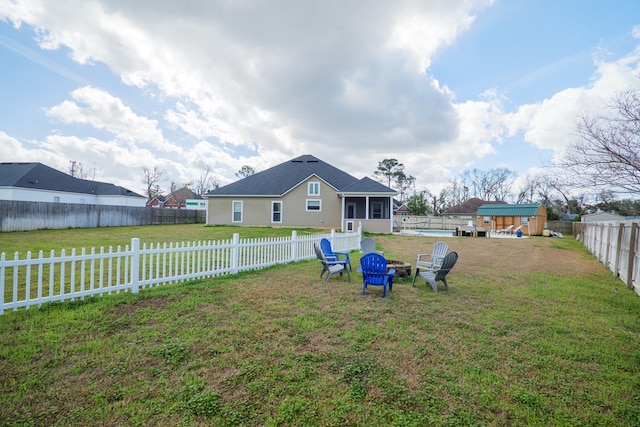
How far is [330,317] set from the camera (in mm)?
4527

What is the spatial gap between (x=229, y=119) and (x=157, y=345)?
18.3 metres

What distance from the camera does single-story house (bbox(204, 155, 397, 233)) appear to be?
2152 cm

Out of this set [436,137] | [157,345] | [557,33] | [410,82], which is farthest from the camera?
[436,137]

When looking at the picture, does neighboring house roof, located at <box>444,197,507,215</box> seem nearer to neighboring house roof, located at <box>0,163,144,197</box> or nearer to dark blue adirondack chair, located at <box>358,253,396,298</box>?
dark blue adirondack chair, located at <box>358,253,396,298</box>

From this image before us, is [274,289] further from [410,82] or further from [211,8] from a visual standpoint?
[410,82]

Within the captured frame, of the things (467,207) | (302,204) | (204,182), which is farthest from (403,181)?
(204,182)

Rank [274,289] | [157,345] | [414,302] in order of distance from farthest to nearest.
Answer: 1. [274,289]
2. [414,302]
3. [157,345]

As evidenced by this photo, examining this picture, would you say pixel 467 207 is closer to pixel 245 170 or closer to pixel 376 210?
pixel 376 210

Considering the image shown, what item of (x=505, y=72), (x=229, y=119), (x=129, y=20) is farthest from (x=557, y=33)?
(x=229, y=119)

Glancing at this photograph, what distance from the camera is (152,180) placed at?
2243 inches

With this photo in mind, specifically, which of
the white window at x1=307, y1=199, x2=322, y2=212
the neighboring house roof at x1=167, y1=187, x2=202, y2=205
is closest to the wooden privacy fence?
the white window at x1=307, y1=199, x2=322, y2=212

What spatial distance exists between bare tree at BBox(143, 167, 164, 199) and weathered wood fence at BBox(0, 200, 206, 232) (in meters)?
33.3

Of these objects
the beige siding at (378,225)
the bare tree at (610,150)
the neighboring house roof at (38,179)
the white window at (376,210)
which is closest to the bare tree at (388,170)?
the white window at (376,210)

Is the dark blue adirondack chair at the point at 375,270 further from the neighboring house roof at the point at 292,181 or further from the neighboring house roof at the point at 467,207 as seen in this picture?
the neighboring house roof at the point at 467,207
